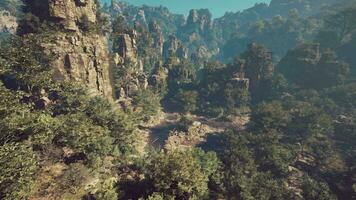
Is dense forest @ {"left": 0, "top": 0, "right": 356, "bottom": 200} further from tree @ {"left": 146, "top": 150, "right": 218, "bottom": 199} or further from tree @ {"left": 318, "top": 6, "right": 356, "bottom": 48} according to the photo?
tree @ {"left": 318, "top": 6, "right": 356, "bottom": 48}

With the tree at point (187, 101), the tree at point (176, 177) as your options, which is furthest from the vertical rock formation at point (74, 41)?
the tree at point (176, 177)

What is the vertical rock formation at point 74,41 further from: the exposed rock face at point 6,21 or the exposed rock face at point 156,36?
the exposed rock face at point 156,36

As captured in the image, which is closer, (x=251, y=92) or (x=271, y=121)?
(x=271, y=121)

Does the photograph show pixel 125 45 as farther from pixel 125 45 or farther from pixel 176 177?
pixel 176 177

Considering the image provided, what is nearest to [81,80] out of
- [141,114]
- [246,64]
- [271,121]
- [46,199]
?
[141,114]

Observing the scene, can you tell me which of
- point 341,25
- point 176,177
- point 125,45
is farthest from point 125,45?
point 341,25

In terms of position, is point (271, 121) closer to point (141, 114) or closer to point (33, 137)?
point (141, 114)
